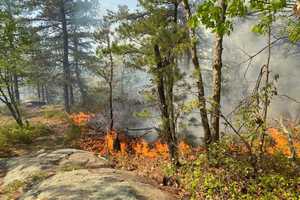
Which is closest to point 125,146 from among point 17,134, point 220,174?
point 17,134

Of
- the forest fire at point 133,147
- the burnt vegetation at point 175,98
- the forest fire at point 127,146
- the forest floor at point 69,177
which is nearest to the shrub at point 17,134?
the burnt vegetation at point 175,98

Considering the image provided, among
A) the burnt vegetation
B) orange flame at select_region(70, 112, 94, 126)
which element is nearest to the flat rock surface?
the burnt vegetation

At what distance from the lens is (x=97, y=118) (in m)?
21.1

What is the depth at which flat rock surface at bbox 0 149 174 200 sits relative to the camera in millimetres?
7223

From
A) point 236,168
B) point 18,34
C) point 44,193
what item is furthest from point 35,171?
point 18,34

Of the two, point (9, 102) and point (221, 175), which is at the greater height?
point (9, 102)

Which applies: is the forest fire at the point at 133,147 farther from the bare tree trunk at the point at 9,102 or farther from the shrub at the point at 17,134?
the bare tree trunk at the point at 9,102

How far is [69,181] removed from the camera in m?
7.86

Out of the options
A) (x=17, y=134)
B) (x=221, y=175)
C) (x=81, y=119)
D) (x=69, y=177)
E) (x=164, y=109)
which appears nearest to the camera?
(x=69, y=177)

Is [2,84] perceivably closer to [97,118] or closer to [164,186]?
[97,118]

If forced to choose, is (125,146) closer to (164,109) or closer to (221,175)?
(164,109)

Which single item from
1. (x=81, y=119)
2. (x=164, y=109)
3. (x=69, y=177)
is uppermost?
(x=164, y=109)

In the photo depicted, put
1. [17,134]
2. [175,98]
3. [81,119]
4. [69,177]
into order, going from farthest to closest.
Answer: [81,119]
[17,134]
[175,98]
[69,177]

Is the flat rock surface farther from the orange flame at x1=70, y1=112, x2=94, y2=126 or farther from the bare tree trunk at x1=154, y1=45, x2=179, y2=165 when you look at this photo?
the orange flame at x1=70, y1=112, x2=94, y2=126
